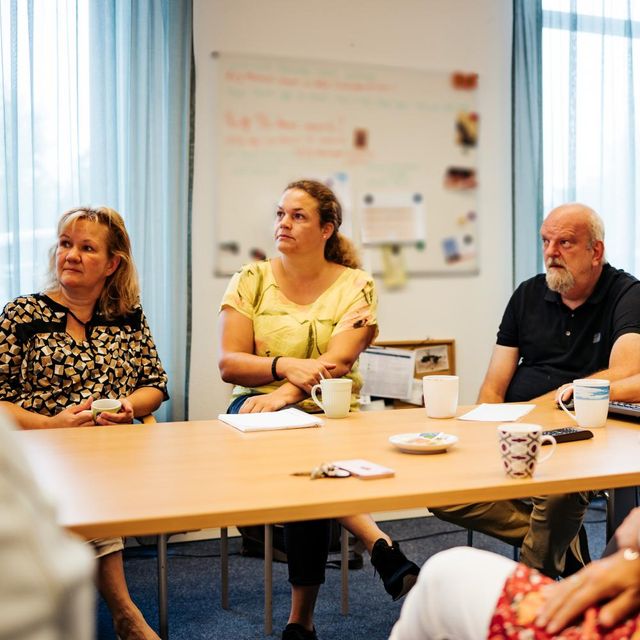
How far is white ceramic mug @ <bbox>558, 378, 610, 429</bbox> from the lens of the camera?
1786mm

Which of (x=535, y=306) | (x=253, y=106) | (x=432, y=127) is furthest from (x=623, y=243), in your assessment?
(x=253, y=106)

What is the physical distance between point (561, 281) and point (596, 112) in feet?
5.65

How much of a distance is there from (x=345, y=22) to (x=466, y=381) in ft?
5.87

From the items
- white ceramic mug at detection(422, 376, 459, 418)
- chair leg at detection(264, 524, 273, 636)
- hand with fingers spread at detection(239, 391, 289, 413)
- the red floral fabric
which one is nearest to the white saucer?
white ceramic mug at detection(422, 376, 459, 418)

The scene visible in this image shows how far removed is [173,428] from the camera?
180 centimetres

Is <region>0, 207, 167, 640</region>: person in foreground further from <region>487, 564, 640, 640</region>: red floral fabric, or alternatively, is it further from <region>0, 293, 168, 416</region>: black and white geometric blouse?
<region>487, 564, 640, 640</region>: red floral fabric

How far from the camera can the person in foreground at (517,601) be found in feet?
3.10

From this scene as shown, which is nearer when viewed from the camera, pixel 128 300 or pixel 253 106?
pixel 128 300

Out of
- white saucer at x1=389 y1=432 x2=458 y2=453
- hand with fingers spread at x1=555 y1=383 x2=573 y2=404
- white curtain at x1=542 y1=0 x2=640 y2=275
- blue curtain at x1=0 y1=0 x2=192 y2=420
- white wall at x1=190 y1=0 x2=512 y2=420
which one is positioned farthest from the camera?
white curtain at x1=542 y1=0 x2=640 y2=275

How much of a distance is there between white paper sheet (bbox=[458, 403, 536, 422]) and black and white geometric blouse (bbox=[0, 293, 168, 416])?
1.04 m

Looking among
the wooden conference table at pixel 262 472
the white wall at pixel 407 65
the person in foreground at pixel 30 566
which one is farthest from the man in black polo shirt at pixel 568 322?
the person in foreground at pixel 30 566

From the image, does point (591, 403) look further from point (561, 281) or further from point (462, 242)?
point (462, 242)

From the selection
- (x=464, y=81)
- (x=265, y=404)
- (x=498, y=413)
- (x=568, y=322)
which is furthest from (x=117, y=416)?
(x=464, y=81)

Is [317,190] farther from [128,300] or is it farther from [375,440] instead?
[375,440]
